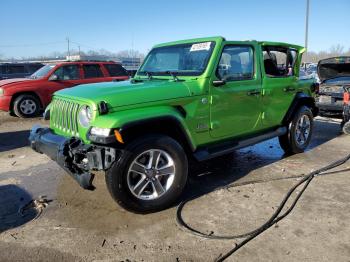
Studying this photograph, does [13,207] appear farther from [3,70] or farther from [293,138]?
[3,70]

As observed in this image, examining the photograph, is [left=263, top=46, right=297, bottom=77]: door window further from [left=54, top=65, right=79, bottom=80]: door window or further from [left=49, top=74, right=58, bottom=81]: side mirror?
[left=49, top=74, right=58, bottom=81]: side mirror

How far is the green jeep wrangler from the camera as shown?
11.4 feet

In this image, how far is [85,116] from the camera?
3688 mm

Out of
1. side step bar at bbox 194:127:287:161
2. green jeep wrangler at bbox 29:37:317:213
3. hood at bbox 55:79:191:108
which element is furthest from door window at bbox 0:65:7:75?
side step bar at bbox 194:127:287:161

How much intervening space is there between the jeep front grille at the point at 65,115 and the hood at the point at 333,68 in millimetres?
7479

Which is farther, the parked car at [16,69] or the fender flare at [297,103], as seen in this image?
the parked car at [16,69]

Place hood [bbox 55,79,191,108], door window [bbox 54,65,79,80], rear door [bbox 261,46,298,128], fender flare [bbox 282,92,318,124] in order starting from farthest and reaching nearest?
door window [bbox 54,65,79,80], fender flare [bbox 282,92,318,124], rear door [bbox 261,46,298,128], hood [bbox 55,79,191,108]

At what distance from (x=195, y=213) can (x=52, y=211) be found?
1657 millimetres

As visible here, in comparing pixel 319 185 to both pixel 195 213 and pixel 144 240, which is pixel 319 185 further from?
pixel 144 240

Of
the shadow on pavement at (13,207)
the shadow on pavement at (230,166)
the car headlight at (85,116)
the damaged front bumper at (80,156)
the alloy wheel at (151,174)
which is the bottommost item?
the shadow on pavement at (13,207)

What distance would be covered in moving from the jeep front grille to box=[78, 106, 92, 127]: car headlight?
10 cm

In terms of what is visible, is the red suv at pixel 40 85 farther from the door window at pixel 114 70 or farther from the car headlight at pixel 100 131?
the car headlight at pixel 100 131

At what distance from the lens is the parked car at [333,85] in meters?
8.49

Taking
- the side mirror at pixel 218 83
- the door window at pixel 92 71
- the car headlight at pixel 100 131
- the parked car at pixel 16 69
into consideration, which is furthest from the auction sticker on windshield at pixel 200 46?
the parked car at pixel 16 69
